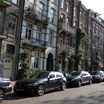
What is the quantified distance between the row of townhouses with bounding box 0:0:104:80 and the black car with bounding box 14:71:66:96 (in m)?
7.11

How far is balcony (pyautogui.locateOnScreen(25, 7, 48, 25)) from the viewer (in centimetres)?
1800

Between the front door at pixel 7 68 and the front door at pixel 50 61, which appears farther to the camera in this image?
the front door at pixel 50 61

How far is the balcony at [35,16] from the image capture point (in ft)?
59.1

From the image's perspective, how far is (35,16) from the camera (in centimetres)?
1864

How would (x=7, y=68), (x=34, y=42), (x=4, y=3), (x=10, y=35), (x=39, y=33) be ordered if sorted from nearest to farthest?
(x=4, y=3), (x=7, y=68), (x=10, y=35), (x=34, y=42), (x=39, y=33)

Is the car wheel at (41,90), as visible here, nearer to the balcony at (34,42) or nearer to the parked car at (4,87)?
the parked car at (4,87)

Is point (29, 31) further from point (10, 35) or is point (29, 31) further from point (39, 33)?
point (10, 35)

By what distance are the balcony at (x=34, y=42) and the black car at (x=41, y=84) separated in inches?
316

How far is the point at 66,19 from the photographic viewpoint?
85.6ft

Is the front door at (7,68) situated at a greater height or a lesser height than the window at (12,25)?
lesser

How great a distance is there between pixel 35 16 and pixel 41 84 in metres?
11.8

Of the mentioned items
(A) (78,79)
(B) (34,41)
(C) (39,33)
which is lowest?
(A) (78,79)

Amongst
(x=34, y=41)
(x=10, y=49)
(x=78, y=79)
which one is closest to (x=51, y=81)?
(x=78, y=79)

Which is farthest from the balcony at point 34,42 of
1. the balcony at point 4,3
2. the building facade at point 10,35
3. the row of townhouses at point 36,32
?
the balcony at point 4,3
